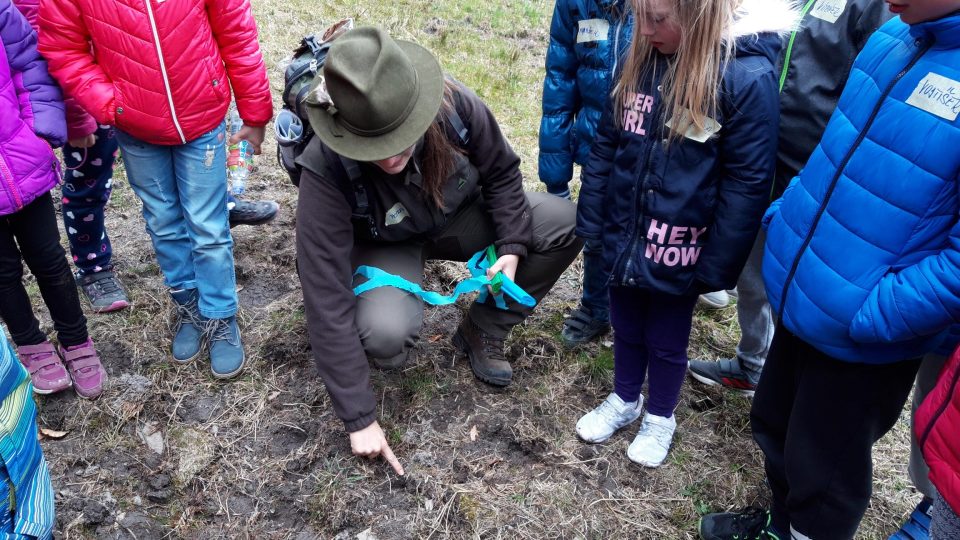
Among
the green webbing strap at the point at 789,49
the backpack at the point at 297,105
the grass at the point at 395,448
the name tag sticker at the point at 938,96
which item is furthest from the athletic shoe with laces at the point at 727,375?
the backpack at the point at 297,105

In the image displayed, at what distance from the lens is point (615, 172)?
2.23m

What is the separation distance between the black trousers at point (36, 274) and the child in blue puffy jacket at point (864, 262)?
252cm

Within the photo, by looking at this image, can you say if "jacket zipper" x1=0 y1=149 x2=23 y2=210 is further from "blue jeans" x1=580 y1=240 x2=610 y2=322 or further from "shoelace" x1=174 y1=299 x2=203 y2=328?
"blue jeans" x1=580 y1=240 x2=610 y2=322

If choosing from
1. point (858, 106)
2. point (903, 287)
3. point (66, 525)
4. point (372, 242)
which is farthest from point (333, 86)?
point (66, 525)

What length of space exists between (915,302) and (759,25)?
2.95 ft

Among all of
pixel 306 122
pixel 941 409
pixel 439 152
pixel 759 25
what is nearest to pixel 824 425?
pixel 941 409

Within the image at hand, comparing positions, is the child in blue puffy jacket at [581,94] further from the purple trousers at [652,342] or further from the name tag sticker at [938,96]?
the name tag sticker at [938,96]

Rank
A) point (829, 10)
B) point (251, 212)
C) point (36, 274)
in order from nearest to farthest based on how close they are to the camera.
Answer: point (829, 10), point (36, 274), point (251, 212)

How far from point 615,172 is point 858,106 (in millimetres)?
730

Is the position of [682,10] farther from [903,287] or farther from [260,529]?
[260,529]

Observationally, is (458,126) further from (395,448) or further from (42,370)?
(42,370)

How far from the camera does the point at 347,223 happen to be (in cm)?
239

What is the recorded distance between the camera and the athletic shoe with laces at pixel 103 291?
10.5 ft

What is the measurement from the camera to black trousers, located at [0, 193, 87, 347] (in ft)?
8.34
